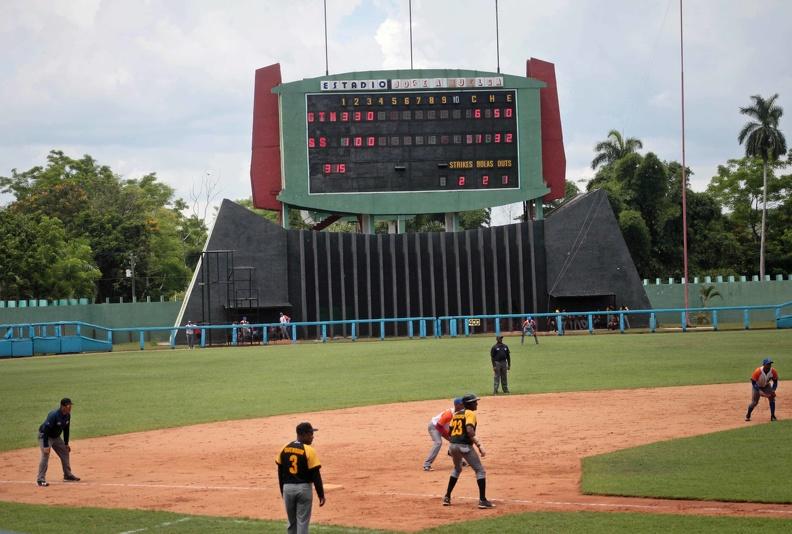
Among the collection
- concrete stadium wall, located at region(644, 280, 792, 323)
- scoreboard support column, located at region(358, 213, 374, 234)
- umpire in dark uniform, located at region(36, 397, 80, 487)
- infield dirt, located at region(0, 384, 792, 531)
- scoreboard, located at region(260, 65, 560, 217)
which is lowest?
infield dirt, located at region(0, 384, 792, 531)

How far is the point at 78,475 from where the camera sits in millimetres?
20844

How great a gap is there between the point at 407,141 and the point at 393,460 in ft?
130

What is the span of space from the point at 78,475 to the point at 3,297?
6264 centimetres

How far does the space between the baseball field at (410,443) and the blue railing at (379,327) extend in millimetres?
14551

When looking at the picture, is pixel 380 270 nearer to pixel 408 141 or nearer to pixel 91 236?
pixel 408 141

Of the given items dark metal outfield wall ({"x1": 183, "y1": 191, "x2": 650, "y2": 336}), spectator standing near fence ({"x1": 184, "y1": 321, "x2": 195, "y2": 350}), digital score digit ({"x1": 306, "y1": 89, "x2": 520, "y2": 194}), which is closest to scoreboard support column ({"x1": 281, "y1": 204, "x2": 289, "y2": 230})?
dark metal outfield wall ({"x1": 183, "y1": 191, "x2": 650, "y2": 336})

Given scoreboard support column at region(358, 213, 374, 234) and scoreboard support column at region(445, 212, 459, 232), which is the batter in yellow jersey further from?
scoreboard support column at region(445, 212, 459, 232)

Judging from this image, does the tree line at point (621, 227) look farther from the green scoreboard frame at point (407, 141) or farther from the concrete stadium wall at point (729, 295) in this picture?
the green scoreboard frame at point (407, 141)

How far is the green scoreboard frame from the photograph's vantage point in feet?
196

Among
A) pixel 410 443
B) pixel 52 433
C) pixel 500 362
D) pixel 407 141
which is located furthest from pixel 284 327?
pixel 52 433

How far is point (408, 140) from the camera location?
5975 centimetres

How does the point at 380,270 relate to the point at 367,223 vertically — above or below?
below

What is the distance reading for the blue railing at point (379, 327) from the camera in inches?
2336

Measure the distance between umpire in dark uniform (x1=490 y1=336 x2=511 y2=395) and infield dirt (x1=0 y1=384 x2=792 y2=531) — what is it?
0.85 m
